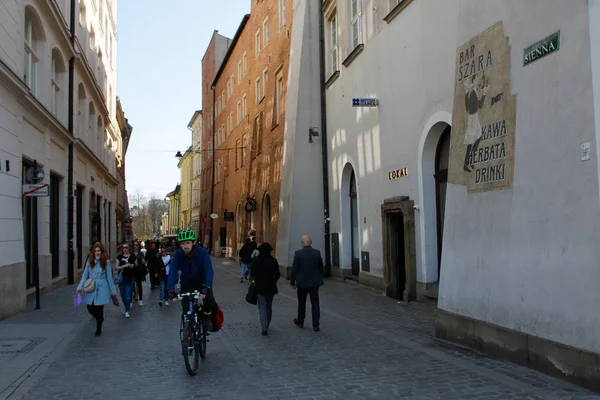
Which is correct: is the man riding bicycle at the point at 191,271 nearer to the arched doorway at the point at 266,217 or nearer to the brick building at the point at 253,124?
the brick building at the point at 253,124

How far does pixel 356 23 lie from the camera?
16781mm

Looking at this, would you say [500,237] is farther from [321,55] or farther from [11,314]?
[321,55]

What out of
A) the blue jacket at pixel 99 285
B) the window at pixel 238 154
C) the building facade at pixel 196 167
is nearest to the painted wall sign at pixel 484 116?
the blue jacket at pixel 99 285

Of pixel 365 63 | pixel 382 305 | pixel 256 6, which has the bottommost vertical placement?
pixel 382 305

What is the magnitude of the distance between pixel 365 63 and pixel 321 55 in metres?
5.22

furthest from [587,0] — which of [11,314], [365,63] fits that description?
[11,314]

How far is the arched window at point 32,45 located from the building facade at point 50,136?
0.03 metres

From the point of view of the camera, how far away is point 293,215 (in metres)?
21.0

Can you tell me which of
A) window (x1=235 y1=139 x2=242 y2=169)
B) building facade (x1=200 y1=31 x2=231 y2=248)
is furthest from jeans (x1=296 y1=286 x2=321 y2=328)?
building facade (x1=200 y1=31 x2=231 y2=248)

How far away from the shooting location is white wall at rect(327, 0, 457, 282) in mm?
11617

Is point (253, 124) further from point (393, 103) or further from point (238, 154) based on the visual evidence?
point (393, 103)

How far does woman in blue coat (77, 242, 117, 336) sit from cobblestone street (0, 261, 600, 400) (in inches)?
18.6

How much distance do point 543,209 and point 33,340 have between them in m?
7.89

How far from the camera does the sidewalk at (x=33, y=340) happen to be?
6.48 metres
